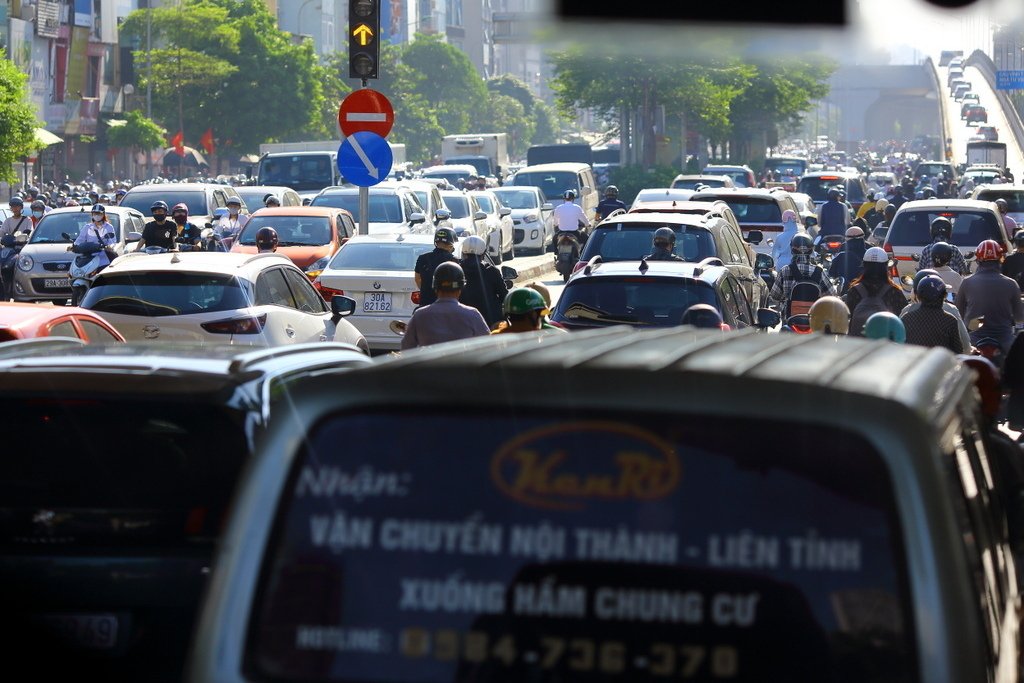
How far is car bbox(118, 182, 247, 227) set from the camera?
28.2 metres

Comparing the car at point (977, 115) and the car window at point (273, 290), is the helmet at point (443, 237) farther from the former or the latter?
the car at point (977, 115)

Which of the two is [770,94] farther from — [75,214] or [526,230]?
[75,214]

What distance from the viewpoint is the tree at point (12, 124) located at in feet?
151

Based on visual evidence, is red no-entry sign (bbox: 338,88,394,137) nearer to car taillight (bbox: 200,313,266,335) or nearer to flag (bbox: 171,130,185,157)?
car taillight (bbox: 200,313,266,335)

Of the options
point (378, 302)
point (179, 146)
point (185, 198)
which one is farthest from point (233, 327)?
point (179, 146)

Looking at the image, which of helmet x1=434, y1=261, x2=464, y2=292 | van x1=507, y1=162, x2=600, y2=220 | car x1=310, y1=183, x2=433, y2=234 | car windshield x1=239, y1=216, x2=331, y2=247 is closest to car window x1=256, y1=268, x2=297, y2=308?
helmet x1=434, y1=261, x2=464, y2=292

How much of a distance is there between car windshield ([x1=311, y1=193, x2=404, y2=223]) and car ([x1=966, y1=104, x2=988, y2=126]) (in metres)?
120

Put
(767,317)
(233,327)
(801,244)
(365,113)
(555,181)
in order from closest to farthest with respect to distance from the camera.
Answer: (767,317) → (233,327) → (801,244) → (365,113) → (555,181)

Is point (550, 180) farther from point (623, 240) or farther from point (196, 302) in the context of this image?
point (196, 302)

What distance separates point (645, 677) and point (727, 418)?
46cm

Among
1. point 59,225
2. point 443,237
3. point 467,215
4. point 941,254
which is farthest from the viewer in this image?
point 467,215

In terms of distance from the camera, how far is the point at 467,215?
32.3 metres

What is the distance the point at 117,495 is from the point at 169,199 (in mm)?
23949

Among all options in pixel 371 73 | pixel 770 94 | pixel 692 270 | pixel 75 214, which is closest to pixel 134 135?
pixel 770 94
